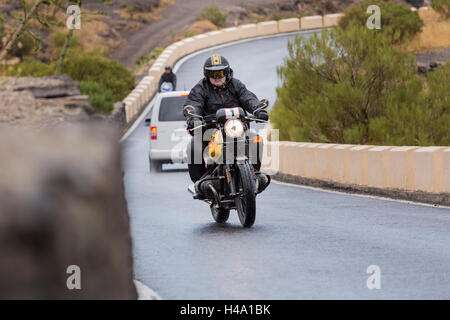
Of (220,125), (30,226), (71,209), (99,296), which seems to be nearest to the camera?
(30,226)

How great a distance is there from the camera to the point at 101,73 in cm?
5088

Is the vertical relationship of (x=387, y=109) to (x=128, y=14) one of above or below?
below

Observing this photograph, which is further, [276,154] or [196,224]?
[276,154]

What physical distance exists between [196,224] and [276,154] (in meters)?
10.0

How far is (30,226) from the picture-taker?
365 centimetres

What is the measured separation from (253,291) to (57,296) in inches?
126

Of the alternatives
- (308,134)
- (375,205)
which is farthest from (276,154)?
(375,205)

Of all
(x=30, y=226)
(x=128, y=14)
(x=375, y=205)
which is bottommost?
(x=375, y=205)

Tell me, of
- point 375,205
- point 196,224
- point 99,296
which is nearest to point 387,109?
point 375,205

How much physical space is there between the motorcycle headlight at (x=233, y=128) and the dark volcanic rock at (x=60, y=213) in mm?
6263

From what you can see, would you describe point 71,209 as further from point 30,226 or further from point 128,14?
point 128,14

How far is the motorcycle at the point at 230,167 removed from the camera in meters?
10.8

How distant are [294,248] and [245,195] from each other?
1.21 metres
